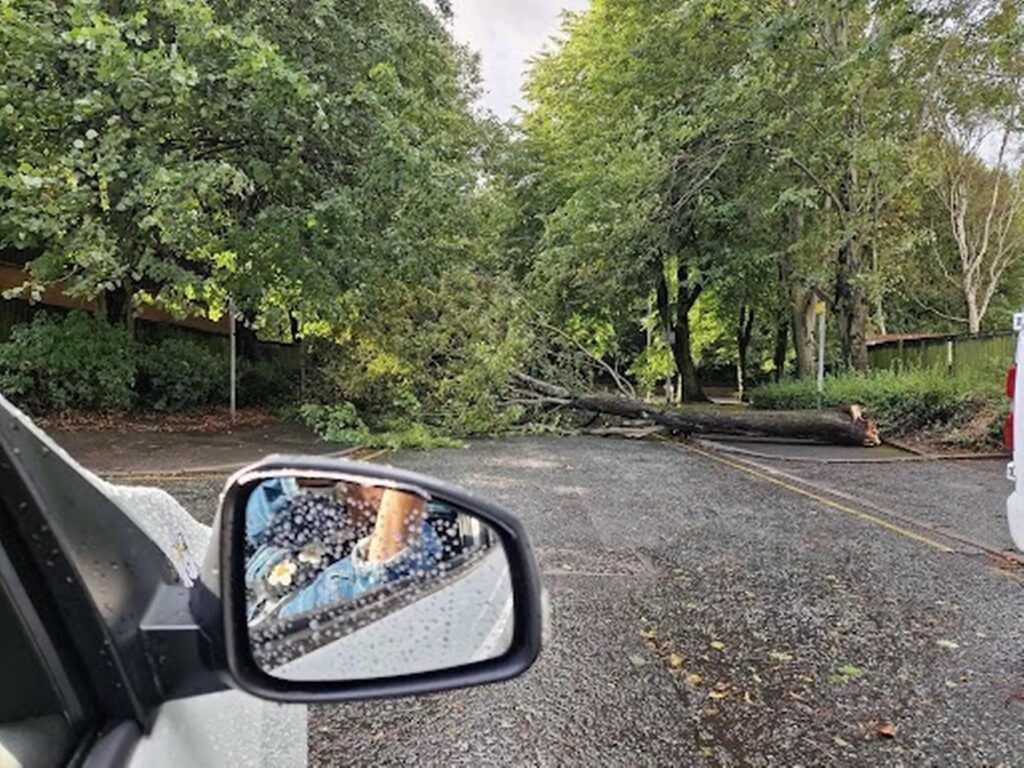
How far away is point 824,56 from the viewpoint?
41.8ft

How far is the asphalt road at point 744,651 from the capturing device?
2.68 metres

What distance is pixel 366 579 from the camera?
977mm

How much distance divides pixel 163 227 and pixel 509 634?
820 cm

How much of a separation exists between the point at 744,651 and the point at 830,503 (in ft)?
13.6

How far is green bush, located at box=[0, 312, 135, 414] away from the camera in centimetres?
1102

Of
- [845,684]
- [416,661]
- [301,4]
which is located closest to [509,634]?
[416,661]

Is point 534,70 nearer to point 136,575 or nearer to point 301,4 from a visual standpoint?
point 301,4

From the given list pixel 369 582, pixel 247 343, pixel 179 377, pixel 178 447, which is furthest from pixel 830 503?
pixel 247 343

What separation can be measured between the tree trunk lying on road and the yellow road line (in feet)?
4.55

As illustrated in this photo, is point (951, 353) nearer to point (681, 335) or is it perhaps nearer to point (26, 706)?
point (681, 335)

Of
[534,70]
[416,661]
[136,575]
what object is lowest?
[416,661]

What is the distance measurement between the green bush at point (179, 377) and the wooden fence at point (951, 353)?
43.5 feet

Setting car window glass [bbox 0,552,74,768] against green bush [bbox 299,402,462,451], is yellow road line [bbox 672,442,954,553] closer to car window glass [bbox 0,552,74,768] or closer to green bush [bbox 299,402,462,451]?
green bush [bbox 299,402,462,451]

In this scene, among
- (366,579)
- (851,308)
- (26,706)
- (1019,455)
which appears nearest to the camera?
(26,706)
